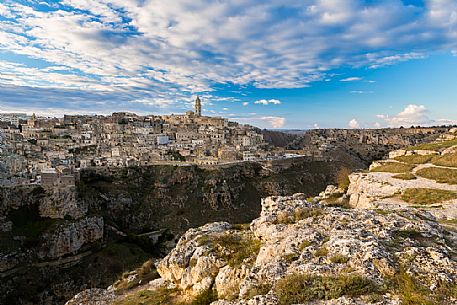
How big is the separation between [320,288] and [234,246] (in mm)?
4502

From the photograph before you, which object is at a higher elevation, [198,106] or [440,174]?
[198,106]

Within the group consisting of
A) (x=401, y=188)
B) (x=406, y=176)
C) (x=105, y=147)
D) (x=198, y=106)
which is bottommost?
(x=401, y=188)

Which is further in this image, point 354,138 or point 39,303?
point 354,138

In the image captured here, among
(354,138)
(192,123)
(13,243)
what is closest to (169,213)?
(13,243)

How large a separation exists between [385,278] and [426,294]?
0.67m

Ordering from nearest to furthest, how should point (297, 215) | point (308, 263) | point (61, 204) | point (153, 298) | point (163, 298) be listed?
point (308, 263)
point (297, 215)
point (163, 298)
point (153, 298)
point (61, 204)

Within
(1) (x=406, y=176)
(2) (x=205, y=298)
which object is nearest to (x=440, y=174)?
(1) (x=406, y=176)

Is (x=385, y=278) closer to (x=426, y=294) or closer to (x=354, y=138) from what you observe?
(x=426, y=294)

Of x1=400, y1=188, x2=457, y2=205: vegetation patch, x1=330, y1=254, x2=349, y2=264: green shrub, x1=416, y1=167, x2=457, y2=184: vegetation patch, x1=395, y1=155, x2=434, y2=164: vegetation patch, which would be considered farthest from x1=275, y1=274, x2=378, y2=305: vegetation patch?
x1=395, y1=155, x2=434, y2=164: vegetation patch

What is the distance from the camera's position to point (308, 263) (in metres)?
6.82

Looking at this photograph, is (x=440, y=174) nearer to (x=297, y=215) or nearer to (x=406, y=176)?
(x=406, y=176)

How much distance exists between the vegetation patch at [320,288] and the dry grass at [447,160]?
21.2 meters

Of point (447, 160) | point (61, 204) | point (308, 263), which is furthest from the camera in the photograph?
point (61, 204)

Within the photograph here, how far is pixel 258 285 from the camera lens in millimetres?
6598
